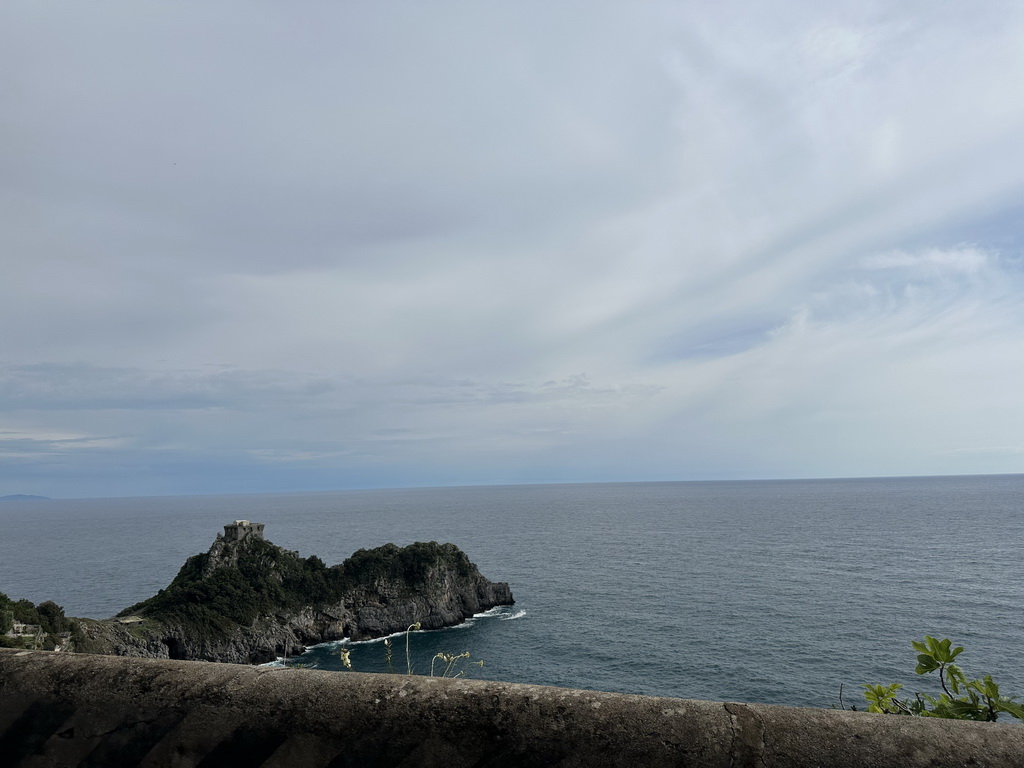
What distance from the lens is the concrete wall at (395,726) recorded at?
2664 mm

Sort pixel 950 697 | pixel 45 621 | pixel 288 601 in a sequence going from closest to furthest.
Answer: pixel 950 697 → pixel 45 621 → pixel 288 601

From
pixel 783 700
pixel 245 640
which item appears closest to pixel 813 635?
pixel 783 700

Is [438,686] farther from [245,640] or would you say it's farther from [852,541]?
[852,541]

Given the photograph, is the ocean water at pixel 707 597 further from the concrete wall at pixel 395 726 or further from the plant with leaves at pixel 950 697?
the concrete wall at pixel 395 726

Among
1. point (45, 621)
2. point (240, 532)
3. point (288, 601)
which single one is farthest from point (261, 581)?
point (45, 621)

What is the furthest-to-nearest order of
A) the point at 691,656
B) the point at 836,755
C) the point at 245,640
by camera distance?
the point at 245,640
the point at 691,656
the point at 836,755

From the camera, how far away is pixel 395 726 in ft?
9.96

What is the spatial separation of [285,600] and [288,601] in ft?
1.08

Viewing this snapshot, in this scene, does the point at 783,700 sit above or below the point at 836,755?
below

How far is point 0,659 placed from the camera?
3.82 meters

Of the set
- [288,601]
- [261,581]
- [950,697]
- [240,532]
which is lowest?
[288,601]

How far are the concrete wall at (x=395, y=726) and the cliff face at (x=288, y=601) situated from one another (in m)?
55.6

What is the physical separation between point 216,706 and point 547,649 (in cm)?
5296

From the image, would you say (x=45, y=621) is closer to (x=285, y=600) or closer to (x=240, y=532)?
(x=285, y=600)
